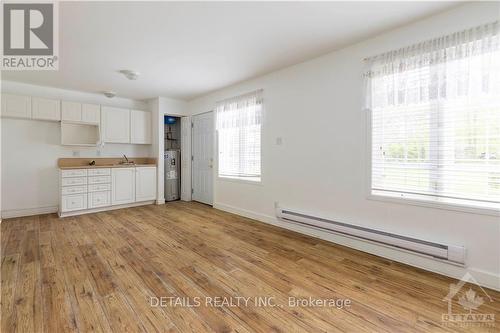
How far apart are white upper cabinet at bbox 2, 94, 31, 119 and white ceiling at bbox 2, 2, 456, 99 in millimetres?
364

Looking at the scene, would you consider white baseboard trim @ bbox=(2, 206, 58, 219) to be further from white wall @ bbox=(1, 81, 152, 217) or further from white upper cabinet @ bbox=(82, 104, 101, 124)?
white upper cabinet @ bbox=(82, 104, 101, 124)

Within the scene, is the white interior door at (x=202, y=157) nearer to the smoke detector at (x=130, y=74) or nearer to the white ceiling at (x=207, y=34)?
the white ceiling at (x=207, y=34)

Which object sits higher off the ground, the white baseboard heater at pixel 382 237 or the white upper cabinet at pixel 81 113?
the white upper cabinet at pixel 81 113

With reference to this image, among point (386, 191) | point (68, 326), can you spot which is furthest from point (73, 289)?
point (386, 191)

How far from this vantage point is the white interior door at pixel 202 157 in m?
5.44

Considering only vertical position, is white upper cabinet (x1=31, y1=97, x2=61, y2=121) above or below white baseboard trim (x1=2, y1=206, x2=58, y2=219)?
above

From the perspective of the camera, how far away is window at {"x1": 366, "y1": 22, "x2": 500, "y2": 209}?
205 cm

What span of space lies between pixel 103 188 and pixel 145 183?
0.86 metres

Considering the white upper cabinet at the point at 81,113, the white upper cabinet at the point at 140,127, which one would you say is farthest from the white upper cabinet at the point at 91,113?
the white upper cabinet at the point at 140,127

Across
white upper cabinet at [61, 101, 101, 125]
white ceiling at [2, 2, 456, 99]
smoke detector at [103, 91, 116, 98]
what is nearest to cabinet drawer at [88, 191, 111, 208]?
white upper cabinet at [61, 101, 101, 125]

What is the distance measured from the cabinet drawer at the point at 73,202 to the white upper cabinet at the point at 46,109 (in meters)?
1.56

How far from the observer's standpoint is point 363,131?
9.27 feet

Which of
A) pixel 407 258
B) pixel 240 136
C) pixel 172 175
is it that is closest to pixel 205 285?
pixel 407 258

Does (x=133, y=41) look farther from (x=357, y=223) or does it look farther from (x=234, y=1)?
(x=357, y=223)
